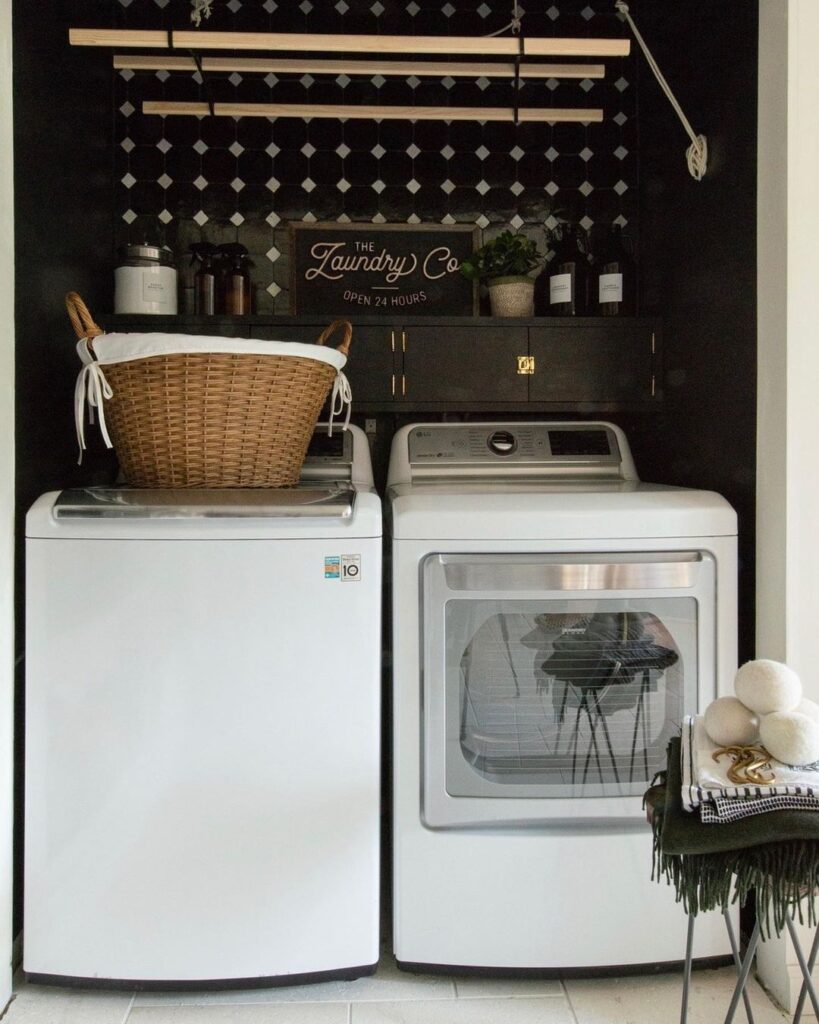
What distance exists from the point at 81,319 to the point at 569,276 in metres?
1.32

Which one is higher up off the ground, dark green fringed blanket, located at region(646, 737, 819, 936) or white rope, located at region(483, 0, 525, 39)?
white rope, located at region(483, 0, 525, 39)

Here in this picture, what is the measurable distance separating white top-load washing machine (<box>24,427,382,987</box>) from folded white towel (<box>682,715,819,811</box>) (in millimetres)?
745

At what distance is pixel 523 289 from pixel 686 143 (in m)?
0.54

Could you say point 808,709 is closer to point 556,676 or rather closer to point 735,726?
point 735,726

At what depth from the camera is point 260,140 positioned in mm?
2615

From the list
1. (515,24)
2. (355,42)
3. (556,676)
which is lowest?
(556,676)

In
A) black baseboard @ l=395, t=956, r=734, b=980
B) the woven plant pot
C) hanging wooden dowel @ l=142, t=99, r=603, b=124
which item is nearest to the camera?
black baseboard @ l=395, t=956, r=734, b=980

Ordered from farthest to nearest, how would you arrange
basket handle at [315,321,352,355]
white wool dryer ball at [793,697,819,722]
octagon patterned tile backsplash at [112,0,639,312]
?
octagon patterned tile backsplash at [112,0,639,312], basket handle at [315,321,352,355], white wool dryer ball at [793,697,819,722]

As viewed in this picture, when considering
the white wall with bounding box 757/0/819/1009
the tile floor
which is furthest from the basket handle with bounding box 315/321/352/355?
the tile floor

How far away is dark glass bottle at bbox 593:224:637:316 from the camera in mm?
2459

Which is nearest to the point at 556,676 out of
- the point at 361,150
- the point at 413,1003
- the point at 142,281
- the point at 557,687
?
the point at 557,687

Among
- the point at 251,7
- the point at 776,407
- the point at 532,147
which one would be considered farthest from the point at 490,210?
the point at 776,407

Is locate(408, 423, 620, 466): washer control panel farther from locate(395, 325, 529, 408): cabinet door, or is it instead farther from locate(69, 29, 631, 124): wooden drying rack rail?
locate(69, 29, 631, 124): wooden drying rack rail

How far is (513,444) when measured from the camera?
237 centimetres
